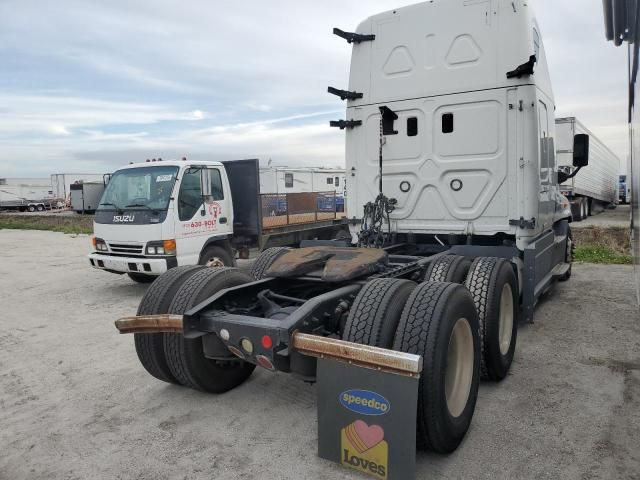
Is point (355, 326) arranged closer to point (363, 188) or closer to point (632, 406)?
point (632, 406)

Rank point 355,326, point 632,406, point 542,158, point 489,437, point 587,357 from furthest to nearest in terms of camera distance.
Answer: point 542,158
point 587,357
point 632,406
point 489,437
point 355,326

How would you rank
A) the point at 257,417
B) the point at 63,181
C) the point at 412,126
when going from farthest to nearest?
the point at 63,181 → the point at 412,126 → the point at 257,417

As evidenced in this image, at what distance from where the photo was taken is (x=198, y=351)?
3662mm

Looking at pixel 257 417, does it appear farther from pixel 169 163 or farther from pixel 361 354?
pixel 169 163

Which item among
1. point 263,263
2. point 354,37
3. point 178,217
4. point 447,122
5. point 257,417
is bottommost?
point 257,417

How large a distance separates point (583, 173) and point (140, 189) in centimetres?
1782

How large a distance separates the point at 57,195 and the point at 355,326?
51185mm

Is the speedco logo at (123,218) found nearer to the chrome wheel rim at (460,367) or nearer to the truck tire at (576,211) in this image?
the chrome wheel rim at (460,367)

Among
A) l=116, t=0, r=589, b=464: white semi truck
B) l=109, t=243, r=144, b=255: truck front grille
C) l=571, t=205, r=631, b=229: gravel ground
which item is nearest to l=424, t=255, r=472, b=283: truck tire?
l=116, t=0, r=589, b=464: white semi truck

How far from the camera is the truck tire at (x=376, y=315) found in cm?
293

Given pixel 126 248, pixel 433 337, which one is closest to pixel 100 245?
pixel 126 248

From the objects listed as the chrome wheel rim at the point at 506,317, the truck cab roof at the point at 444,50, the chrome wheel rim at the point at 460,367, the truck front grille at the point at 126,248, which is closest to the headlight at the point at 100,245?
the truck front grille at the point at 126,248

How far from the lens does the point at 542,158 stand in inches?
215

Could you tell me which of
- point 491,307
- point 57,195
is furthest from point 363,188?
point 57,195
